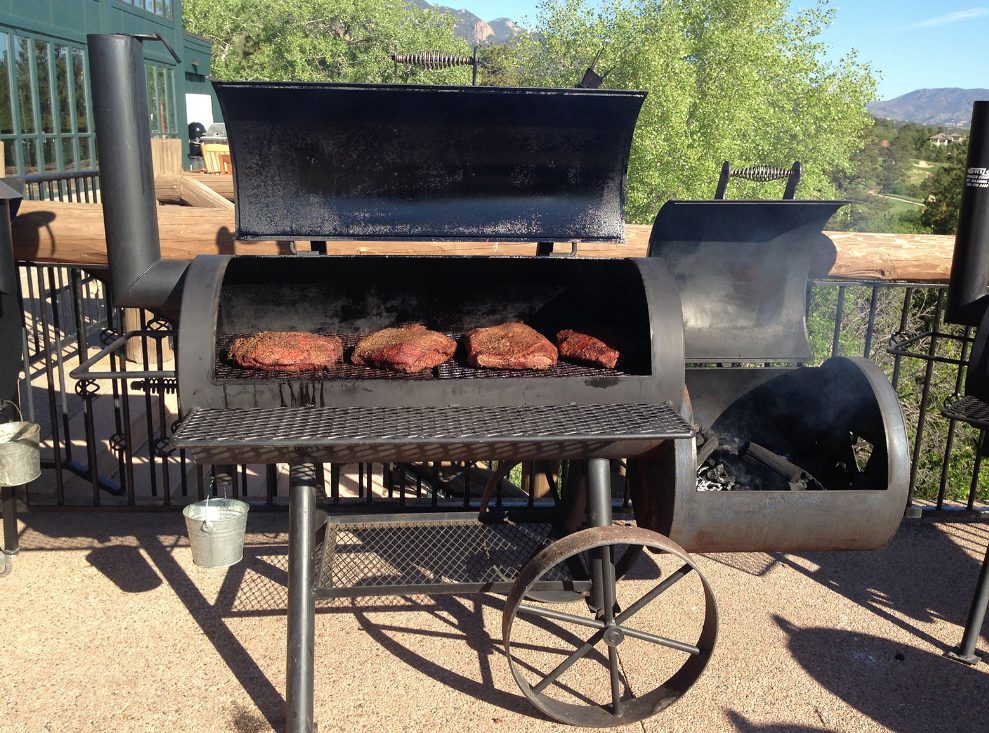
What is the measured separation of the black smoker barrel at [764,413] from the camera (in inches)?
107

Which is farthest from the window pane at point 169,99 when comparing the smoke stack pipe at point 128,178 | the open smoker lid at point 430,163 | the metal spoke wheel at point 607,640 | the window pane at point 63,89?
the metal spoke wheel at point 607,640

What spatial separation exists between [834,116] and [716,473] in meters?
35.7

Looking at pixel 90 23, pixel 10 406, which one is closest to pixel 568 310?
pixel 10 406

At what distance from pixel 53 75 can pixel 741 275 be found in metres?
16.2

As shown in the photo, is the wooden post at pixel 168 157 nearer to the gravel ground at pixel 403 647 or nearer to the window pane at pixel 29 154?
the gravel ground at pixel 403 647

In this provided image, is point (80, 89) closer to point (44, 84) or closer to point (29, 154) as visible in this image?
point (44, 84)

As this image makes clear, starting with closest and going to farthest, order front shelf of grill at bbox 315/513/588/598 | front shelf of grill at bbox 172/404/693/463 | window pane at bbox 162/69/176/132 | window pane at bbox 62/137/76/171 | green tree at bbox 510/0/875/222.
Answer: front shelf of grill at bbox 172/404/693/463 → front shelf of grill at bbox 315/513/588/598 → window pane at bbox 62/137/76/171 → window pane at bbox 162/69/176/132 → green tree at bbox 510/0/875/222

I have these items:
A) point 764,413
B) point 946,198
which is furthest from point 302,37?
point 764,413

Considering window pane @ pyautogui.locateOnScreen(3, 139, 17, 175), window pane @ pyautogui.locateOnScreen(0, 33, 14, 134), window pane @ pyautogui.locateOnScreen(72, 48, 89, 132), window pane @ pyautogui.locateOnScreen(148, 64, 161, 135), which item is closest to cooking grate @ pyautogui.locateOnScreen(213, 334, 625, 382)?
window pane @ pyautogui.locateOnScreen(0, 33, 14, 134)

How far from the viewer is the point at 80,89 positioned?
16.5 m

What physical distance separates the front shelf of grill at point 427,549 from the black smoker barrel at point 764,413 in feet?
2.24

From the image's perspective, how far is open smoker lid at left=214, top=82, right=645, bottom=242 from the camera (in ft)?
9.64

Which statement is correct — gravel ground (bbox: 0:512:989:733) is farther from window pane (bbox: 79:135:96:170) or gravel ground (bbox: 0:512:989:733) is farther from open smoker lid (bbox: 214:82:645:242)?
window pane (bbox: 79:135:96:170)

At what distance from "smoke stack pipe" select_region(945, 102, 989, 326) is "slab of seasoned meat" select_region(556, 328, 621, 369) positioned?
1733 millimetres
